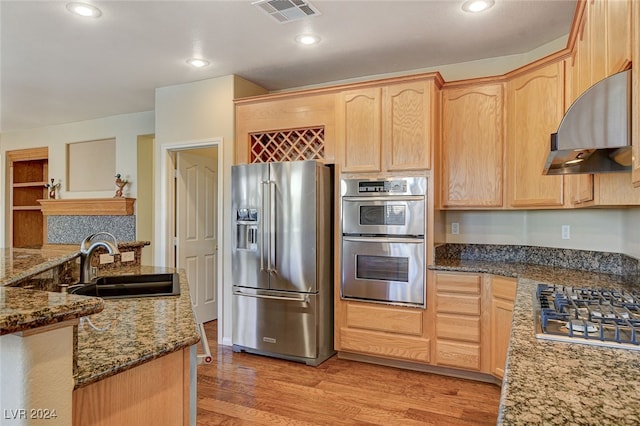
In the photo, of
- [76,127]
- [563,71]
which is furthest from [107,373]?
[76,127]

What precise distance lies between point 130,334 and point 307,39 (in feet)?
8.50

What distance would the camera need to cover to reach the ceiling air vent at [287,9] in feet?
8.61

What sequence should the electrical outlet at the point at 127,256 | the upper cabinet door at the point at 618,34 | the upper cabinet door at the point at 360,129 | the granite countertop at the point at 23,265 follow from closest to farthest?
1. the upper cabinet door at the point at 618,34
2. the granite countertop at the point at 23,265
3. the electrical outlet at the point at 127,256
4. the upper cabinet door at the point at 360,129

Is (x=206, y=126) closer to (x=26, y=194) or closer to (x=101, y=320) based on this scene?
(x=101, y=320)

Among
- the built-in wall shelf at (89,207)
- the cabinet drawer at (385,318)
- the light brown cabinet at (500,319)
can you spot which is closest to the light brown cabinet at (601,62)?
the light brown cabinet at (500,319)

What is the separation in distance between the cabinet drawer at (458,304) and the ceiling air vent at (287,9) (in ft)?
7.41

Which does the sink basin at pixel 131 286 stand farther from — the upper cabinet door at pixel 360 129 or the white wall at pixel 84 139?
the white wall at pixel 84 139

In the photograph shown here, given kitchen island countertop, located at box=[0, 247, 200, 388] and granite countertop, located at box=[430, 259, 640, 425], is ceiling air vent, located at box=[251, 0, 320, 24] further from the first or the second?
granite countertop, located at box=[430, 259, 640, 425]

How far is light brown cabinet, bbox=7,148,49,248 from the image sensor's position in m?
6.67

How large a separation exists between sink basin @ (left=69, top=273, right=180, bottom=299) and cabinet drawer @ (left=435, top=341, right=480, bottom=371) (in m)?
2.05

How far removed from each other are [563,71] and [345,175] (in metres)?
1.74

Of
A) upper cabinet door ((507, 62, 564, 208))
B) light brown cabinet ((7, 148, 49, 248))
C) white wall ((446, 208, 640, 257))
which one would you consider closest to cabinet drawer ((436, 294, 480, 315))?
white wall ((446, 208, 640, 257))

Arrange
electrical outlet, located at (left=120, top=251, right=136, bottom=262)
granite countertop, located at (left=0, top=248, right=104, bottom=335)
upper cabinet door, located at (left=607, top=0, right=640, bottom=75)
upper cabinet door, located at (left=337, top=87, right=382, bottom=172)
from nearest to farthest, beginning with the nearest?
Answer: 1. granite countertop, located at (left=0, top=248, right=104, bottom=335)
2. upper cabinet door, located at (left=607, top=0, right=640, bottom=75)
3. electrical outlet, located at (left=120, top=251, right=136, bottom=262)
4. upper cabinet door, located at (left=337, top=87, right=382, bottom=172)

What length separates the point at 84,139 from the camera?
19.7 ft
